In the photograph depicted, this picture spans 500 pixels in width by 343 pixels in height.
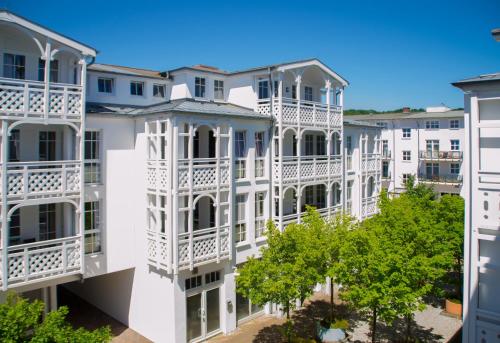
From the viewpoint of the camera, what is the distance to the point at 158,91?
2280 cm

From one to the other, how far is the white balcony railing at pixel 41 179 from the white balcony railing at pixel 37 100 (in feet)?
6.09

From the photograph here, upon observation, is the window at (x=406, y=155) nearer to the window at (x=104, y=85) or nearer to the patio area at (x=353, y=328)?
the patio area at (x=353, y=328)

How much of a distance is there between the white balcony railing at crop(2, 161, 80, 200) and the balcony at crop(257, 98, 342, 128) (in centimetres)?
1025

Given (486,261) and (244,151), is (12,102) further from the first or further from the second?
(486,261)

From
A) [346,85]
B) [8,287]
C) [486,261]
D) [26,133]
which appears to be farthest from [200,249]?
[346,85]

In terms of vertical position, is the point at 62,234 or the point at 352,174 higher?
the point at 352,174

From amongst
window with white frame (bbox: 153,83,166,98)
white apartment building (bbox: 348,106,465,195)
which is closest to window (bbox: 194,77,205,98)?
window with white frame (bbox: 153,83,166,98)

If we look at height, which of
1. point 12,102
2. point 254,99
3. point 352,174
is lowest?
point 352,174

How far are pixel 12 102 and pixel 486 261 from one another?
17027 millimetres

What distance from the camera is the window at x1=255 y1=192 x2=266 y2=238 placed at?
21.2 m

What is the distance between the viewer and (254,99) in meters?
22.3

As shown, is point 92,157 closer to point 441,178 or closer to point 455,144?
point 441,178

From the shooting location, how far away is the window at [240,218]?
20141 millimetres

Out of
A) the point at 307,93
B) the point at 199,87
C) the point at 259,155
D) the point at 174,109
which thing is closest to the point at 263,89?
the point at 199,87
